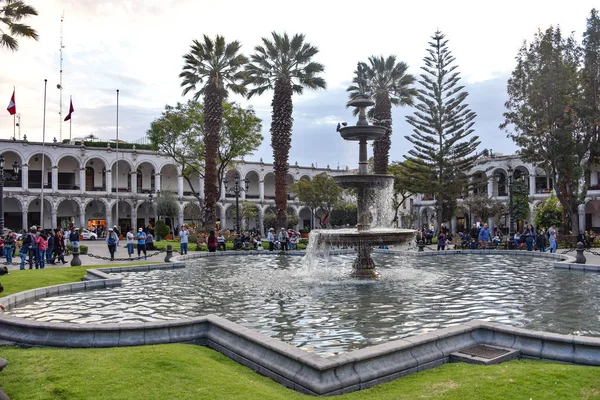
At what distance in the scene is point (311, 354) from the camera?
5004 millimetres

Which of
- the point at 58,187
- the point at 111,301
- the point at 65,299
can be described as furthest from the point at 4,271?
the point at 58,187

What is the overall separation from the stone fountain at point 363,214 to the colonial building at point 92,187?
26065mm

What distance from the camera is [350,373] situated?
482 cm

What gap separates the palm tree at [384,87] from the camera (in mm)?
34656

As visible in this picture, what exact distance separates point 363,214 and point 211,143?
1787cm

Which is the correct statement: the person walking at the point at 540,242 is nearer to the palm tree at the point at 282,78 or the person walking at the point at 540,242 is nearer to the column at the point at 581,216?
the palm tree at the point at 282,78

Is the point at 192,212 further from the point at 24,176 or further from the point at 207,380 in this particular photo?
the point at 207,380

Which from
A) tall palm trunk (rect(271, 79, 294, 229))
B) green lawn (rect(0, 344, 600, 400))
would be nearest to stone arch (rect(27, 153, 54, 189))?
tall palm trunk (rect(271, 79, 294, 229))

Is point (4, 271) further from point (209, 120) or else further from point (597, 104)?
point (597, 104)

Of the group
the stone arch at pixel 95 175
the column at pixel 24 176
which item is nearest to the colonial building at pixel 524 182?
the stone arch at pixel 95 175

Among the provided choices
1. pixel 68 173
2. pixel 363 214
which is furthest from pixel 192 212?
pixel 363 214

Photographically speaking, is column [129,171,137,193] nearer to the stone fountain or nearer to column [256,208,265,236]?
column [256,208,265,236]

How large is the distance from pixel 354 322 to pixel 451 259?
12.1m

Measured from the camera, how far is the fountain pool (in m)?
7.10
